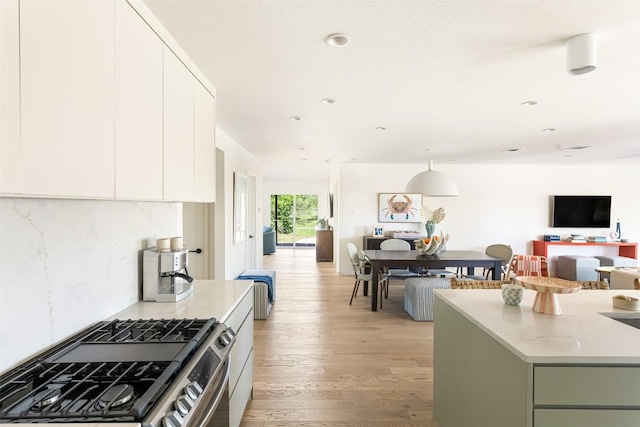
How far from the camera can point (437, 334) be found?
84.8 inches

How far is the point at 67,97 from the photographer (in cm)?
94

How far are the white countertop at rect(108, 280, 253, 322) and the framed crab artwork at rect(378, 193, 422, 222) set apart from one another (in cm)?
511

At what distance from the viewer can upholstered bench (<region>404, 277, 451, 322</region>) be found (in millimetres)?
4203

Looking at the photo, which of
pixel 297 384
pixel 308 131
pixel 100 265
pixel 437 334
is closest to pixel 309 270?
pixel 308 131

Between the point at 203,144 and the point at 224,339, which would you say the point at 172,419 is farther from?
the point at 203,144

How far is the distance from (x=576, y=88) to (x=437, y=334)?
2.21 m

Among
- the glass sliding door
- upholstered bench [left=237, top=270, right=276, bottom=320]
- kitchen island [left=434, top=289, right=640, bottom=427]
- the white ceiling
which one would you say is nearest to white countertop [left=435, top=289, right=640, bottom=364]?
kitchen island [left=434, top=289, right=640, bottom=427]

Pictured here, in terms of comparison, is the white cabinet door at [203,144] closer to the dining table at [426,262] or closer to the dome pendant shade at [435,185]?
the dining table at [426,262]

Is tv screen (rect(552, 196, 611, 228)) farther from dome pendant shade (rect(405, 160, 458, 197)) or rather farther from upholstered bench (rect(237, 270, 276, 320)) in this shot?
upholstered bench (rect(237, 270, 276, 320))

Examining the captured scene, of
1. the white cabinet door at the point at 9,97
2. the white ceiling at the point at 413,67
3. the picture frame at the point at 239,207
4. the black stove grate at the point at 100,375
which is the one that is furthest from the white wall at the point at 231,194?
the white cabinet door at the point at 9,97

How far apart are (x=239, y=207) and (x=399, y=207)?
353 cm

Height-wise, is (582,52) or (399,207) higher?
(582,52)

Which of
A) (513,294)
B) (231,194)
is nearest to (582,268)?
(513,294)

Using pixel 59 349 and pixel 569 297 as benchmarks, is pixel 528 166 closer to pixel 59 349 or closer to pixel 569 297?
pixel 569 297
